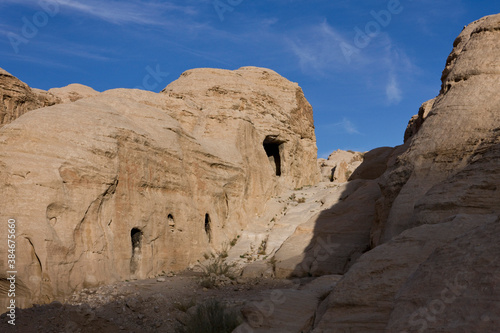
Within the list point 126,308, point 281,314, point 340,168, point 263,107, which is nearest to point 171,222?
point 126,308

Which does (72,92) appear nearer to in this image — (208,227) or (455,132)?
(208,227)

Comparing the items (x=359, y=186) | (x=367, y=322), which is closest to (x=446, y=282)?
(x=367, y=322)

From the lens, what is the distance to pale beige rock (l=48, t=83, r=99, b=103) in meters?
32.8

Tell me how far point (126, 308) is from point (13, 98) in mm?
15494

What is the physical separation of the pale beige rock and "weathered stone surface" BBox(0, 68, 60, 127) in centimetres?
786

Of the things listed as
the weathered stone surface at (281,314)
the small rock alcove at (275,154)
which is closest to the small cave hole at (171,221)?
the weathered stone surface at (281,314)

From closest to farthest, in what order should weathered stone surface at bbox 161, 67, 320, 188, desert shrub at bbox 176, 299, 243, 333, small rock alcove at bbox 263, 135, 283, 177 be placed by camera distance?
desert shrub at bbox 176, 299, 243, 333, weathered stone surface at bbox 161, 67, 320, 188, small rock alcove at bbox 263, 135, 283, 177

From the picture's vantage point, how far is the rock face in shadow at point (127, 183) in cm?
1236

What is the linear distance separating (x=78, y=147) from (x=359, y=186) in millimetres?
13331

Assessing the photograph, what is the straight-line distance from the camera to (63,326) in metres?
9.89

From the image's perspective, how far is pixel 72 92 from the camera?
113 ft

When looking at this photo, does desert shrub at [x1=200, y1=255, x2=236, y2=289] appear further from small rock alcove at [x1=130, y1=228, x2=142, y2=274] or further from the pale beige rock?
the pale beige rock

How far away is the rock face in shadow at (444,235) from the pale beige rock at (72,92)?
Result: 26192 millimetres

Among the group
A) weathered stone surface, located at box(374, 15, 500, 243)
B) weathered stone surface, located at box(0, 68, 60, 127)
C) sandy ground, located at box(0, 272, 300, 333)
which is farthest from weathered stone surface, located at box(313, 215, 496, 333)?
weathered stone surface, located at box(0, 68, 60, 127)
